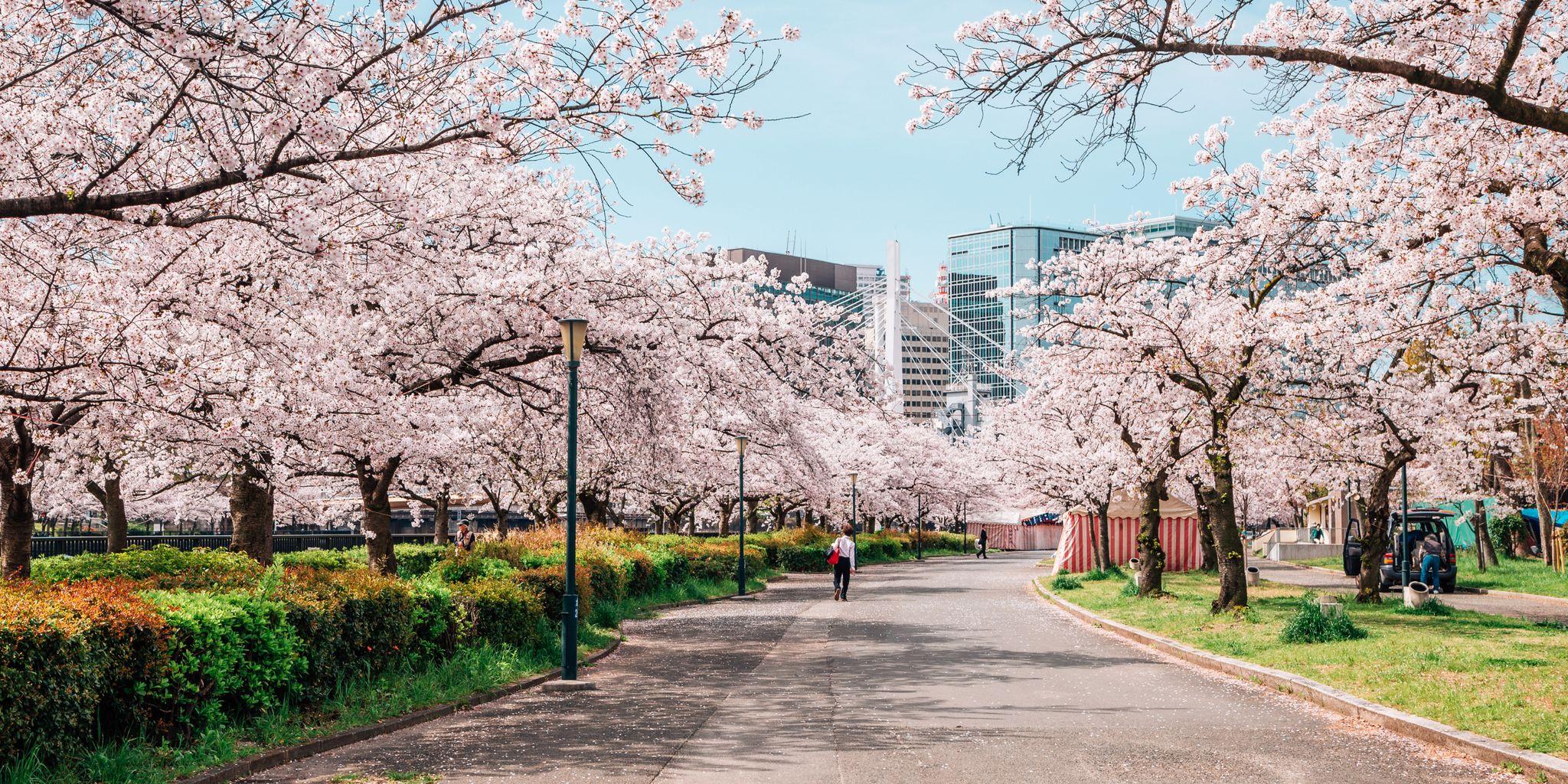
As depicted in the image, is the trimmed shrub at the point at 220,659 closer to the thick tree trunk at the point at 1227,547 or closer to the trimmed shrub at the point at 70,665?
the trimmed shrub at the point at 70,665

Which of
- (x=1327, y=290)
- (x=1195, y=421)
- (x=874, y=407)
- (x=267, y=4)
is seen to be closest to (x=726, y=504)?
(x=874, y=407)

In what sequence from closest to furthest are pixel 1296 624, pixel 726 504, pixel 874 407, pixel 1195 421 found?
pixel 1296 624 < pixel 1195 421 < pixel 874 407 < pixel 726 504

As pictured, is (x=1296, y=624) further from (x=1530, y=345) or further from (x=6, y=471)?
(x=6, y=471)

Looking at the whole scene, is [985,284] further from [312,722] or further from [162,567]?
[312,722]

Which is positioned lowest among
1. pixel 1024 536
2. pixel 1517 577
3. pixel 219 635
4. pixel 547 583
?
pixel 1024 536

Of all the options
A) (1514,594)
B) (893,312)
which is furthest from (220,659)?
(893,312)

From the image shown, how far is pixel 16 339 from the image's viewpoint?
11.5 metres

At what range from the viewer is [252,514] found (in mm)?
17953

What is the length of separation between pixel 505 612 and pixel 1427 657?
10.6 m

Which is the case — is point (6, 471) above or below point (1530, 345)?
below

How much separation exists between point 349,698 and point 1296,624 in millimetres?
11826

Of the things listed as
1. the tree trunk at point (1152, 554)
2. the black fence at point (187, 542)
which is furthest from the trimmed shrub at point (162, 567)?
the tree trunk at point (1152, 554)

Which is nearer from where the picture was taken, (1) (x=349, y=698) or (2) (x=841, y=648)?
(1) (x=349, y=698)

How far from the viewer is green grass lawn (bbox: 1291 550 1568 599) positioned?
2727cm
